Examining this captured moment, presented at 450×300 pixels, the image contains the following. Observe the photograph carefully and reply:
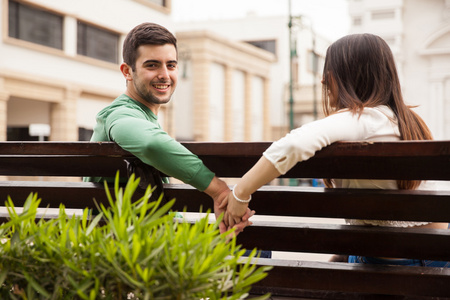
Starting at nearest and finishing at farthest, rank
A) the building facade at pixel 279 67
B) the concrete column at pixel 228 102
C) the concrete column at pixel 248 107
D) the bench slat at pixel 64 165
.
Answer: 1. the bench slat at pixel 64 165
2. the concrete column at pixel 228 102
3. the concrete column at pixel 248 107
4. the building facade at pixel 279 67

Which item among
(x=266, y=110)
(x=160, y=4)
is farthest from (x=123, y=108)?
(x=266, y=110)

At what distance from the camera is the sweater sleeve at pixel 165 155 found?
2.25 m

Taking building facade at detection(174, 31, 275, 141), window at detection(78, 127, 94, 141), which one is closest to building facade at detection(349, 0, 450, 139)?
building facade at detection(174, 31, 275, 141)

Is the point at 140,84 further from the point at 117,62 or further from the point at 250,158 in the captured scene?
the point at 117,62

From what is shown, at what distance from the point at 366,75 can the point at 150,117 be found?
1118 mm

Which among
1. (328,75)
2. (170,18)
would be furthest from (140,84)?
(170,18)

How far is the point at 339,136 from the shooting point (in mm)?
2275

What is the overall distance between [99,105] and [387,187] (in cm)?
2589

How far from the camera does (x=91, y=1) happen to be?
2661 cm

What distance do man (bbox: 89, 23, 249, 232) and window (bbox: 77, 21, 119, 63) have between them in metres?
23.8

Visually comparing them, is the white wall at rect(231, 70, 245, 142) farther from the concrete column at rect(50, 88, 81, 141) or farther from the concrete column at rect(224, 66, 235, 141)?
the concrete column at rect(50, 88, 81, 141)

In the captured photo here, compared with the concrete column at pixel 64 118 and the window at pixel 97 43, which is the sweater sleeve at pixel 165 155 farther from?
the window at pixel 97 43

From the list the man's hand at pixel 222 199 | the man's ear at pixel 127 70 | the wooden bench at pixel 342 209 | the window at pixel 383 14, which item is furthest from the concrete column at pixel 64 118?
the man's hand at pixel 222 199

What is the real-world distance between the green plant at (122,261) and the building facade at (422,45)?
1394 inches
